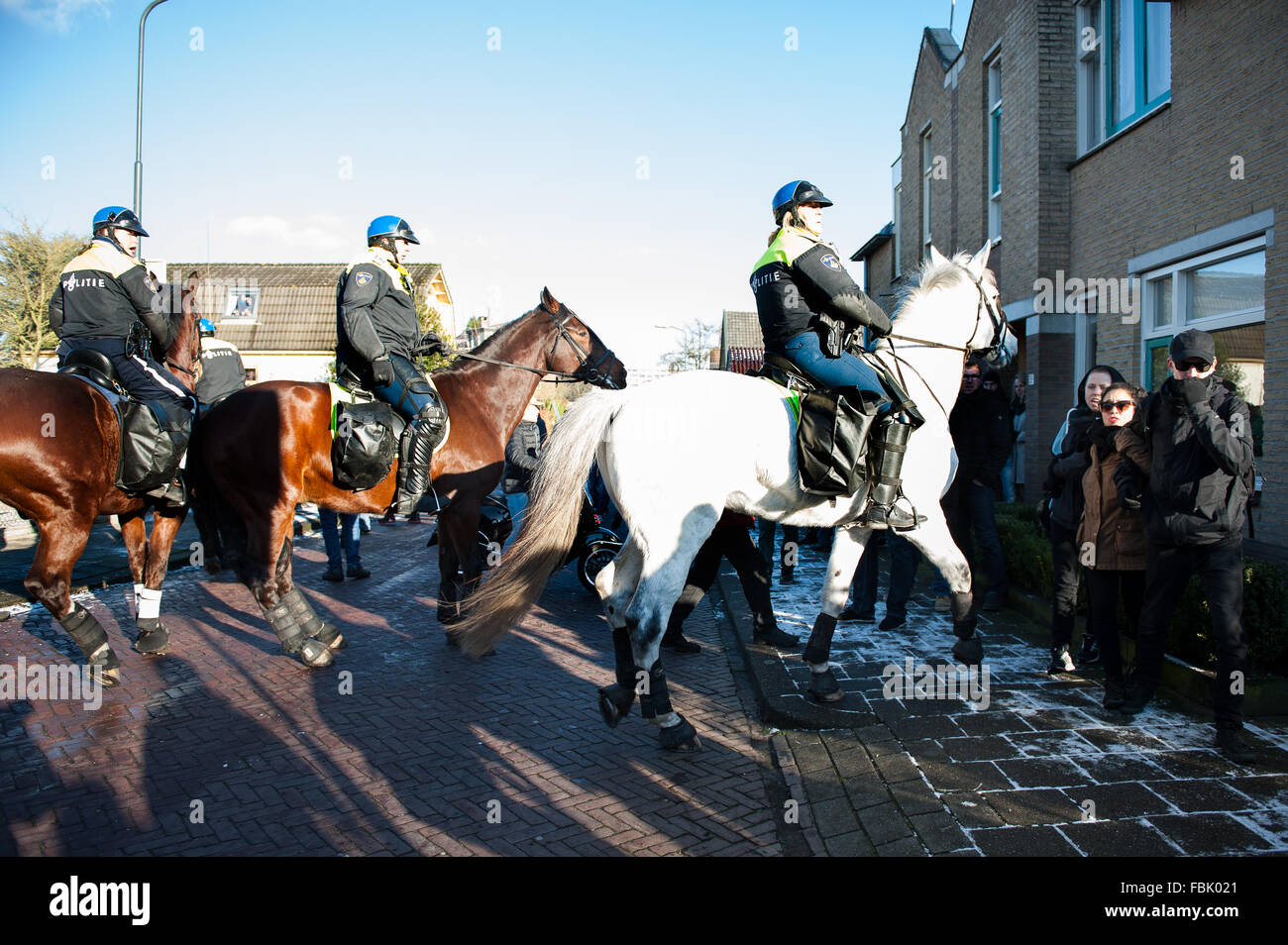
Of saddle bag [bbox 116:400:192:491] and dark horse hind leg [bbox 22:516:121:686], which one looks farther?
saddle bag [bbox 116:400:192:491]

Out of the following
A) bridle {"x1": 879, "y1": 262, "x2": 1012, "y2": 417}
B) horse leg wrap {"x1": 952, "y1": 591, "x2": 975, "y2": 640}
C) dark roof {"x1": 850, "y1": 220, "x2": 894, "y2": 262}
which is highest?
dark roof {"x1": 850, "y1": 220, "x2": 894, "y2": 262}

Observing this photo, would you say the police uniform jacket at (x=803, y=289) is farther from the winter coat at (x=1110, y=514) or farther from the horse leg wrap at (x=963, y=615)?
the horse leg wrap at (x=963, y=615)

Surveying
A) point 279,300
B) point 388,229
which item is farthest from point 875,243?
point 279,300

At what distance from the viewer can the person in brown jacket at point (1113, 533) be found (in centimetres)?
461

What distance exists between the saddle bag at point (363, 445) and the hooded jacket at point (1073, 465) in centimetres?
454

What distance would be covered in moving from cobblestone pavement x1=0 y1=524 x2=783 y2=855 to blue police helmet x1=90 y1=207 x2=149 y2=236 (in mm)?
3134

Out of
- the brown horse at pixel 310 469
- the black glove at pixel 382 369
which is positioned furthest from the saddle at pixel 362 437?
the black glove at pixel 382 369

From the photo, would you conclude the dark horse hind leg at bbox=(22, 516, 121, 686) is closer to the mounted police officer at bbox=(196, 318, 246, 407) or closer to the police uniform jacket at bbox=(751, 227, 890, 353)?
the mounted police officer at bbox=(196, 318, 246, 407)

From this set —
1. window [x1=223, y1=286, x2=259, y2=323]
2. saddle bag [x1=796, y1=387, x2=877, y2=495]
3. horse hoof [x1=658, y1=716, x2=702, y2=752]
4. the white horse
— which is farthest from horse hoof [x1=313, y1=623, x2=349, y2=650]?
window [x1=223, y1=286, x2=259, y2=323]

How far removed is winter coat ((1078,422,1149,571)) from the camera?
182 inches

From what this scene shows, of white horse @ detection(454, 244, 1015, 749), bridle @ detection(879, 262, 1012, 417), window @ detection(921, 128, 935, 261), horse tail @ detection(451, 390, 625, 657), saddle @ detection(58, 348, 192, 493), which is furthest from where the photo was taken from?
window @ detection(921, 128, 935, 261)

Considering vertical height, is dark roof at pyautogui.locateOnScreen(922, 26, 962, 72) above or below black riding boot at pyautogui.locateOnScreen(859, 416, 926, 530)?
above

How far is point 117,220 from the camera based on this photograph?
18.6ft
